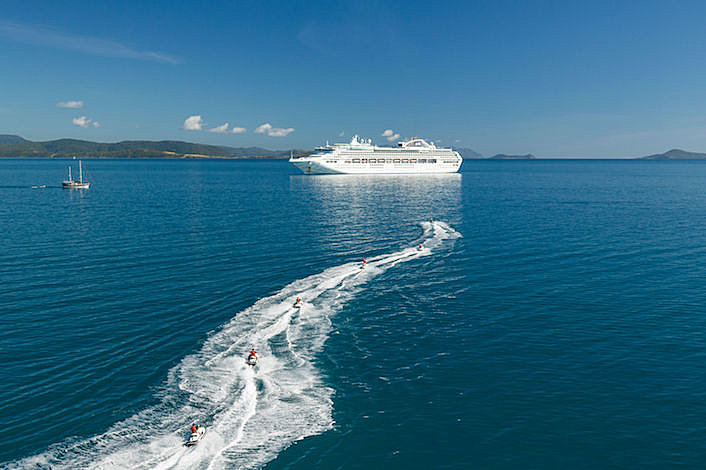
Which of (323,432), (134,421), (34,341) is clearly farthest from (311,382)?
(34,341)

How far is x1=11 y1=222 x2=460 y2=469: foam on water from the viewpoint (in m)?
17.0

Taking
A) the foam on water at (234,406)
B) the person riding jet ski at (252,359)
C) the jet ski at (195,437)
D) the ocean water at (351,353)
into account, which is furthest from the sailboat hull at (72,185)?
the jet ski at (195,437)

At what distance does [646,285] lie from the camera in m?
38.8

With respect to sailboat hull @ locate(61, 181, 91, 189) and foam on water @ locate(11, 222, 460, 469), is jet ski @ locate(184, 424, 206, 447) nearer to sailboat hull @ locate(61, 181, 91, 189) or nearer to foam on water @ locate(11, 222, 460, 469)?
foam on water @ locate(11, 222, 460, 469)

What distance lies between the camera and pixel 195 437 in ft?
58.2

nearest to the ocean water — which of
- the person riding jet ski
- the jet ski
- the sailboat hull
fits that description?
the jet ski

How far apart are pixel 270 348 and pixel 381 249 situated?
94.0ft

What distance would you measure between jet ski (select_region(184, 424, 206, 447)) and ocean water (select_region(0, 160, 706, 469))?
271mm

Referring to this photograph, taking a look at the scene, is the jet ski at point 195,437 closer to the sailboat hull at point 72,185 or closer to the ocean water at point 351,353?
the ocean water at point 351,353

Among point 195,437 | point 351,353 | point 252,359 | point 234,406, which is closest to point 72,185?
point 252,359

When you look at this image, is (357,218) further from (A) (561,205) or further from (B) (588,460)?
(B) (588,460)

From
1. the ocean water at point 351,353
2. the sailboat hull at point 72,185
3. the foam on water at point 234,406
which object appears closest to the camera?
the foam on water at point 234,406

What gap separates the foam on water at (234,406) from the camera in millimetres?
16984

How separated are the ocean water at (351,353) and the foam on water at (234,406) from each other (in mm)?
96
